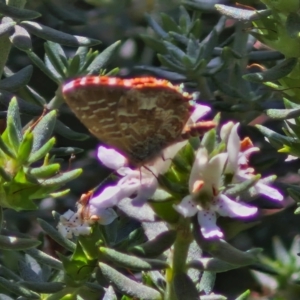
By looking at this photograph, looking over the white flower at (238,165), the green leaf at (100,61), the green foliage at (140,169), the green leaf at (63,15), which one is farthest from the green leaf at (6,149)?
the green leaf at (63,15)

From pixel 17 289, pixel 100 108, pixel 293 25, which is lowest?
pixel 17 289

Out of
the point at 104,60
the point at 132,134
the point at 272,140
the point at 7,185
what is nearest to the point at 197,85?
the point at 104,60

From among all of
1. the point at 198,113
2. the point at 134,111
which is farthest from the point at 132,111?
the point at 198,113

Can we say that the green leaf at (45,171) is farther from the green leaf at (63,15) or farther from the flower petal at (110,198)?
the green leaf at (63,15)

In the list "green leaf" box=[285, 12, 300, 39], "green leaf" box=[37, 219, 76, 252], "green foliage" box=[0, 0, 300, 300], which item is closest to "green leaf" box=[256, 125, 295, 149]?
"green foliage" box=[0, 0, 300, 300]

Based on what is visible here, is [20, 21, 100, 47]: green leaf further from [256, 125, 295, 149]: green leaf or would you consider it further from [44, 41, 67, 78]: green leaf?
[256, 125, 295, 149]: green leaf

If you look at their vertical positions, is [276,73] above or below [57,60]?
above

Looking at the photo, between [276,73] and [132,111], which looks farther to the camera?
[276,73]

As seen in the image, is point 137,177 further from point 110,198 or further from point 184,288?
point 184,288
